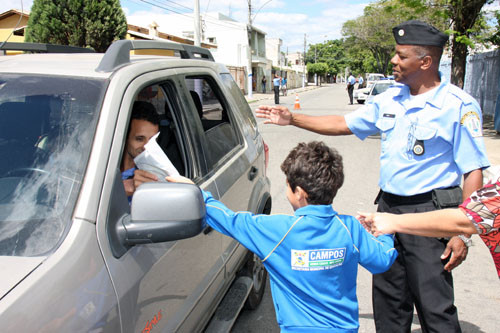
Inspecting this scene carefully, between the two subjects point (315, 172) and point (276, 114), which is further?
point (276, 114)

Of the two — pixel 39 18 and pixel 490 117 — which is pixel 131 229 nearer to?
pixel 39 18

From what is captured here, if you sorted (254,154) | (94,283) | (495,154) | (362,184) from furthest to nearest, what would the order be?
1. (495,154)
2. (362,184)
3. (254,154)
4. (94,283)

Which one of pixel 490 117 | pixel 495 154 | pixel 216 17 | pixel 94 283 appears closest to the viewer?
pixel 94 283

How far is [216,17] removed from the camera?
51875mm

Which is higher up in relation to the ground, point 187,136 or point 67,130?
point 67,130

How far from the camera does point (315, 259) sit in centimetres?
180

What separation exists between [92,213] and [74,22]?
13967 mm

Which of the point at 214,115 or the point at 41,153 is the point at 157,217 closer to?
the point at 41,153

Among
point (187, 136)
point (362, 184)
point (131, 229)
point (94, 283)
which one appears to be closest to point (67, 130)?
point (131, 229)

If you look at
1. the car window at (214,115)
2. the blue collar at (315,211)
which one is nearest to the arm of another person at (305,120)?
the car window at (214,115)

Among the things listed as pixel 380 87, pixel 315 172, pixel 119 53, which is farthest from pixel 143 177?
pixel 380 87

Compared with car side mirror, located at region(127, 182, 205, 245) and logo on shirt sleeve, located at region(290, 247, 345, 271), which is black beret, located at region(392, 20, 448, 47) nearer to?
logo on shirt sleeve, located at region(290, 247, 345, 271)

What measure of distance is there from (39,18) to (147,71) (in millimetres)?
13434

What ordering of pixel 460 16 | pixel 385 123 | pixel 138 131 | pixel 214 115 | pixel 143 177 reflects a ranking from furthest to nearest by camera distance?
pixel 460 16 < pixel 214 115 < pixel 385 123 < pixel 138 131 < pixel 143 177
